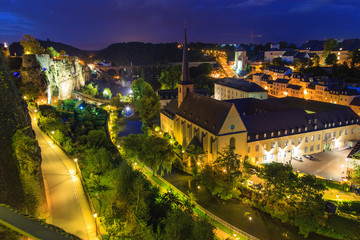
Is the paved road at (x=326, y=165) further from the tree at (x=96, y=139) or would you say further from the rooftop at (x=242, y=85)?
the tree at (x=96, y=139)

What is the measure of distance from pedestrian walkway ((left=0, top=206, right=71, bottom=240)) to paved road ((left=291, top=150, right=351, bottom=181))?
34877mm

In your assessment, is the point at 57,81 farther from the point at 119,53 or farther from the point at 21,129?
the point at 119,53

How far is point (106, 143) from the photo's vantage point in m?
36.2

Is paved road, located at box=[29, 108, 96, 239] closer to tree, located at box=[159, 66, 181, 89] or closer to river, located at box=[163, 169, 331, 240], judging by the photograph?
river, located at box=[163, 169, 331, 240]

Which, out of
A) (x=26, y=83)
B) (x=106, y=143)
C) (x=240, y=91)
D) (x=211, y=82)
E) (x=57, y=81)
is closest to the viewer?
(x=106, y=143)

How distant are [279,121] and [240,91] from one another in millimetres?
26370

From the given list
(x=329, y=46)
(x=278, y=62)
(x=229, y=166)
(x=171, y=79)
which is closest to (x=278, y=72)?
(x=278, y=62)

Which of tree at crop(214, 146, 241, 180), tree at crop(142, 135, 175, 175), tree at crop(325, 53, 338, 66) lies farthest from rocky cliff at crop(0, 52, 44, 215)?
tree at crop(325, 53, 338, 66)

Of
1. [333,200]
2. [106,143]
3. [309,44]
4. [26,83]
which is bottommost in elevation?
[333,200]

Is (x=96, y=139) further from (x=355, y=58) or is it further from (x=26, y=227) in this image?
(x=355, y=58)

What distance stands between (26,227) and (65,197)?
52.8 ft

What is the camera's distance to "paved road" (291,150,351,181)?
110 ft

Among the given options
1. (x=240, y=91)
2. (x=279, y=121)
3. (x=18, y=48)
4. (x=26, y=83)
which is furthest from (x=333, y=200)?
(x=18, y=48)

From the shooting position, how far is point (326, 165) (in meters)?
36.0
